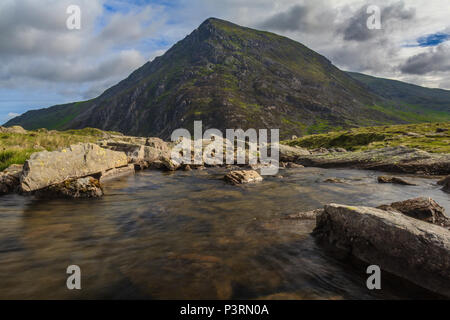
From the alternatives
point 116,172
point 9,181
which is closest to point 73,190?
point 9,181

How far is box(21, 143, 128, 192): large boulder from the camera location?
13.1m

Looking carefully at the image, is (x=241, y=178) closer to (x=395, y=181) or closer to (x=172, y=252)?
(x=395, y=181)

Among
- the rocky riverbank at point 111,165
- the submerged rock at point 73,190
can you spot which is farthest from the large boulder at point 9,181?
the submerged rock at point 73,190

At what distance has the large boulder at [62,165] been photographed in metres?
13.1

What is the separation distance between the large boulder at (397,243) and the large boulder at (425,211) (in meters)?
2.49

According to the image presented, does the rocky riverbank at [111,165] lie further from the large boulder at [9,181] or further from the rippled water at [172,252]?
the rippled water at [172,252]

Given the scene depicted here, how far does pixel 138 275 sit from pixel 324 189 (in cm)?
1488

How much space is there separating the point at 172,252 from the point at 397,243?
603 cm

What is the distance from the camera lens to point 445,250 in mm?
5398

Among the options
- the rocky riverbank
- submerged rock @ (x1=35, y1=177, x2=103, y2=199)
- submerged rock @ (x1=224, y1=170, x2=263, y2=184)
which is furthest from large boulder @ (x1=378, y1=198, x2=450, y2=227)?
submerged rock @ (x1=35, y1=177, x2=103, y2=199)

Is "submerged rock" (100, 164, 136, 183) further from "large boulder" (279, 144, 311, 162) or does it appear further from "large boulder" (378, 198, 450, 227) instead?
"large boulder" (279, 144, 311, 162)

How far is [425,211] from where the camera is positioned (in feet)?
28.3
